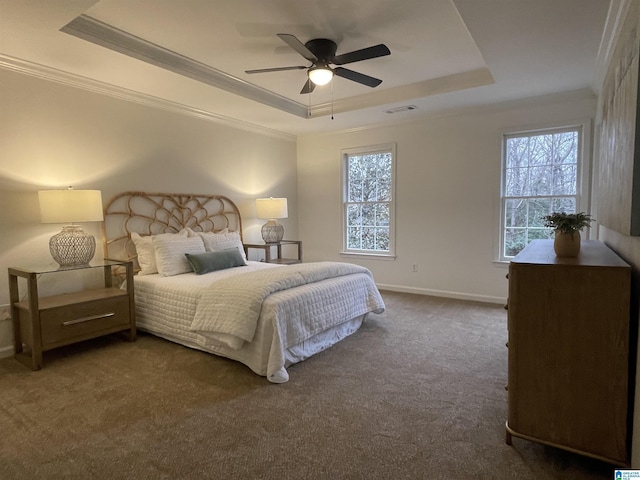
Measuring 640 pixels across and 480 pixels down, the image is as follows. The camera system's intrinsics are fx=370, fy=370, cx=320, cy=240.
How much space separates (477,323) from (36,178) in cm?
450

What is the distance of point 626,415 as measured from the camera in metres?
1.64

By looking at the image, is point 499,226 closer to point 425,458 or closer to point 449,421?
point 449,421

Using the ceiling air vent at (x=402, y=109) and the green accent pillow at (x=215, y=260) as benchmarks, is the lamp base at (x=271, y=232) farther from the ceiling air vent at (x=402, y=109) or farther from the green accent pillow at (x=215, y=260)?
the ceiling air vent at (x=402, y=109)

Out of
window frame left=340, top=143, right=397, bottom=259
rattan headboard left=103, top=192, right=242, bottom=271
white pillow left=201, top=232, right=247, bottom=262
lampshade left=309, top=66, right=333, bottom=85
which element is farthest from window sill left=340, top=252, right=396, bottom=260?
lampshade left=309, top=66, right=333, bottom=85

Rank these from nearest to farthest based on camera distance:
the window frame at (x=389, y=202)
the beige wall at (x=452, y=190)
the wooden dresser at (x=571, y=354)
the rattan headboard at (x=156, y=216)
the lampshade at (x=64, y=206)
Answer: the wooden dresser at (x=571, y=354), the lampshade at (x=64, y=206), the rattan headboard at (x=156, y=216), the beige wall at (x=452, y=190), the window frame at (x=389, y=202)

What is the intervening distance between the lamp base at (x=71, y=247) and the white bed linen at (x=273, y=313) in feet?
1.79

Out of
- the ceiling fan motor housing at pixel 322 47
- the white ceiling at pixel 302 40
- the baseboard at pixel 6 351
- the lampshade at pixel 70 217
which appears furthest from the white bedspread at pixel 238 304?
the white ceiling at pixel 302 40

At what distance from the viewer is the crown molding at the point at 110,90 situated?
3.15 metres

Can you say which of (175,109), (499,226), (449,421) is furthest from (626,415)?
(175,109)

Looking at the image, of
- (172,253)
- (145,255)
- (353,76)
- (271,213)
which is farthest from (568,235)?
(271,213)

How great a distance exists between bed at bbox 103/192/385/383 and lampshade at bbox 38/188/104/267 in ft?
1.68

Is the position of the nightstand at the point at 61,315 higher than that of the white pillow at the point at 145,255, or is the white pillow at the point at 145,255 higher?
the white pillow at the point at 145,255

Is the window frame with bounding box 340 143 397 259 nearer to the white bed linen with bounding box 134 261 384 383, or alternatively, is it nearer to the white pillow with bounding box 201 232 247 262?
the white bed linen with bounding box 134 261 384 383

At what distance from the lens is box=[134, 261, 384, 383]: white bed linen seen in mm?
2703
